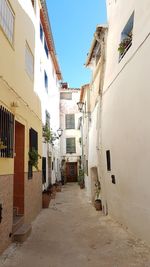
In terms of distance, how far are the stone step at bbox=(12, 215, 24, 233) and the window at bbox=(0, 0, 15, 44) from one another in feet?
15.4

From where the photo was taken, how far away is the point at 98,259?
16.0ft

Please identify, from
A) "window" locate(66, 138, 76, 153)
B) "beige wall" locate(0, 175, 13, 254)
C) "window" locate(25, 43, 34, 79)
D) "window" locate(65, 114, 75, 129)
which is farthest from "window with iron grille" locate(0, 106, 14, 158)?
"window" locate(65, 114, 75, 129)

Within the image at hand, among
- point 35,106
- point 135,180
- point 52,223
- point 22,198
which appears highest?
point 35,106

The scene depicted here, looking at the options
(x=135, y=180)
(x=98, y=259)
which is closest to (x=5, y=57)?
(x=135, y=180)

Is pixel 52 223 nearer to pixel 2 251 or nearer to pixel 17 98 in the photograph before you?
pixel 2 251

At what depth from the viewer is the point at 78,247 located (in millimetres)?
5668

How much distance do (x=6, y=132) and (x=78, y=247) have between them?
10.3ft

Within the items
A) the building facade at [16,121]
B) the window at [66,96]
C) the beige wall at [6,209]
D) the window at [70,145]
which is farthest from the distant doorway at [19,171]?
the window at [66,96]

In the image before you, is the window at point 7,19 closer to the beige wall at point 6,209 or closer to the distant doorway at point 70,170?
the beige wall at point 6,209

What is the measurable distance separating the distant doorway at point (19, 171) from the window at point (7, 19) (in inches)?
95.7

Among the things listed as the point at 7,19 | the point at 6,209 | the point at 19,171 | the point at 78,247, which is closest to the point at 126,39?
the point at 7,19

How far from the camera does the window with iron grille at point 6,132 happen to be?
5.37m

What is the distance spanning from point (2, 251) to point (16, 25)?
231 inches

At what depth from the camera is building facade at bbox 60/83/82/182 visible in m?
29.0
